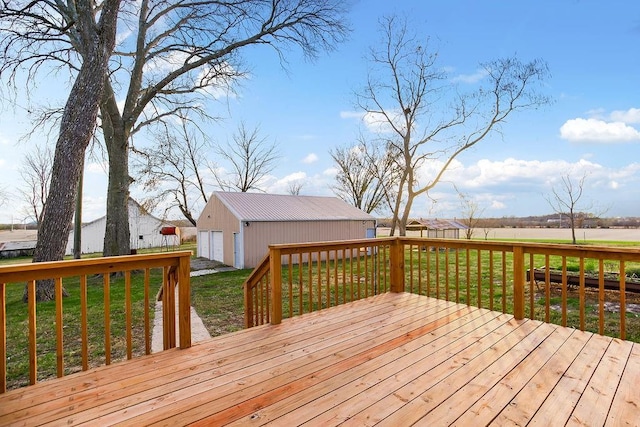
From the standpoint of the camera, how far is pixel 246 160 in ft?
73.4

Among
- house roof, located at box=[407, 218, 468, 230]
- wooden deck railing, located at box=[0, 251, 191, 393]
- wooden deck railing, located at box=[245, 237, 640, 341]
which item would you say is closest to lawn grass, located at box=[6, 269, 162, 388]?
wooden deck railing, located at box=[0, 251, 191, 393]

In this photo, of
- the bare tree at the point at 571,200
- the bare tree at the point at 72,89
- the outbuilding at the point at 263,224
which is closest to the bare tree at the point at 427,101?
the outbuilding at the point at 263,224

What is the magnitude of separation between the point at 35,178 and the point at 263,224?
58.9 ft

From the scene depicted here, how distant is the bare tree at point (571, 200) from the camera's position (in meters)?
14.0

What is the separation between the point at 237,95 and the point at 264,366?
9870 millimetres

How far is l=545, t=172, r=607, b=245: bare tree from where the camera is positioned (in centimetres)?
1397

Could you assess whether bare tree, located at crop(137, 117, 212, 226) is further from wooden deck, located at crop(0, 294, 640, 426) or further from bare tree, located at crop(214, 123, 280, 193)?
wooden deck, located at crop(0, 294, 640, 426)

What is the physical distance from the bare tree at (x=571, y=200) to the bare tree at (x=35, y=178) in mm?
26743

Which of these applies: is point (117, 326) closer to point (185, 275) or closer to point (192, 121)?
point (185, 275)

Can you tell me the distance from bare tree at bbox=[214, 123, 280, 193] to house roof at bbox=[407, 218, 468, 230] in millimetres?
11456

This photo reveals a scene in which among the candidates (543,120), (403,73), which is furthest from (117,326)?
(543,120)

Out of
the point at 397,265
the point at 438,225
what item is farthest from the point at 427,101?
the point at 397,265

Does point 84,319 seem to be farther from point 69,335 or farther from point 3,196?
point 3,196

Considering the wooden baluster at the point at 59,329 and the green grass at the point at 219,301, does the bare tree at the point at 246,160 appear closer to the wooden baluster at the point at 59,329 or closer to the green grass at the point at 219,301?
the green grass at the point at 219,301
